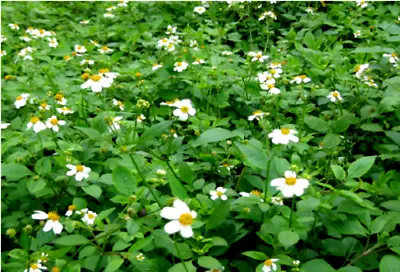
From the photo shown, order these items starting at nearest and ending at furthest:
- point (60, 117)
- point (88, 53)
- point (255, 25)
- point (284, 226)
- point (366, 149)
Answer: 1. point (284, 226)
2. point (366, 149)
3. point (60, 117)
4. point (88, 53)
5. point (255, 25)

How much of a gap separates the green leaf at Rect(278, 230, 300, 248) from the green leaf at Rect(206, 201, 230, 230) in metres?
0.17

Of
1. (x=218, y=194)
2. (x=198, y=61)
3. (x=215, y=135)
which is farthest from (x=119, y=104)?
(x=218, y=194)

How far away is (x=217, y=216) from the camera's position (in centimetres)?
135

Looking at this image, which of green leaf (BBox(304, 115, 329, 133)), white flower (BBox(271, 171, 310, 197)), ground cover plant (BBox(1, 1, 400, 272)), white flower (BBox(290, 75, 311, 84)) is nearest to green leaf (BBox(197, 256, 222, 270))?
ground cover plant (BBox(1, 1, 400, 272))

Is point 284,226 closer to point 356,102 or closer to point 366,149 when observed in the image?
point 366,149

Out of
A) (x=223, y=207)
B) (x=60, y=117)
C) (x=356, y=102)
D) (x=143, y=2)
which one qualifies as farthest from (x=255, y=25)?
(x=223, y=207)

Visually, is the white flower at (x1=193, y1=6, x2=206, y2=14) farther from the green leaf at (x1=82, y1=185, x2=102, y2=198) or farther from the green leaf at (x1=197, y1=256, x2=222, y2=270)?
the green leaf at (x1=197, y1=256, x2=222, y2=270)

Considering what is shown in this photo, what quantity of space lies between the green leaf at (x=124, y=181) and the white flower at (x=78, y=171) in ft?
1.11

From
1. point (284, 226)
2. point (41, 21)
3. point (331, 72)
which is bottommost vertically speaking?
point (41, 21)

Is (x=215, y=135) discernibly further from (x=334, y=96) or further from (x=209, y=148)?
(x=334, y=96)

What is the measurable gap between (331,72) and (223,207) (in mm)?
1253

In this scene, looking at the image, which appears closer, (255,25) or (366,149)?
(366,149)

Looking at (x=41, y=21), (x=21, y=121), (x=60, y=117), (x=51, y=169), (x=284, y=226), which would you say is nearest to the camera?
(x=284, y=226)

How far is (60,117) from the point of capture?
84.9 inches
